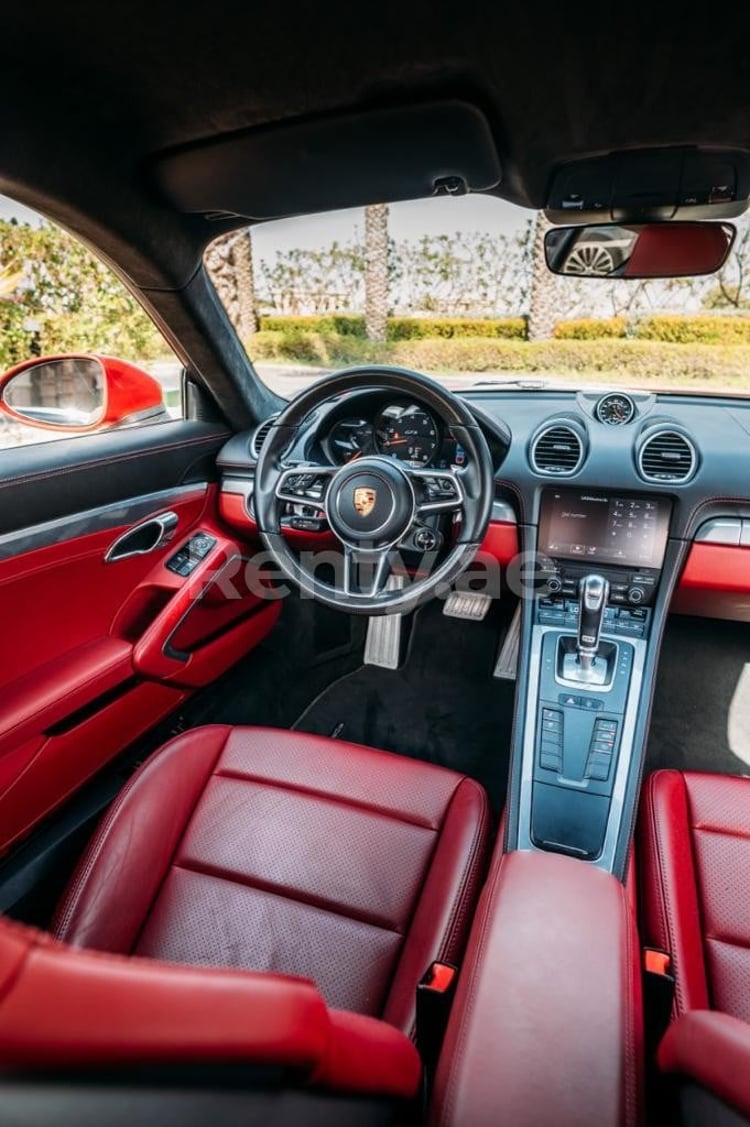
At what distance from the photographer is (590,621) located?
1887mm

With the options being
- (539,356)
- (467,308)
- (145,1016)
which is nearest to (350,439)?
(539,356)

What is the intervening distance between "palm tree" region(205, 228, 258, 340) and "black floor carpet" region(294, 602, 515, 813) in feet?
4.33

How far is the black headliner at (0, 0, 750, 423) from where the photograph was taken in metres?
1.14

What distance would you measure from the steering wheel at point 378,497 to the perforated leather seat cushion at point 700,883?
713 millimetres

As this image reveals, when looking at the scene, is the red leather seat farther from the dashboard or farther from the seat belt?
the dashboard

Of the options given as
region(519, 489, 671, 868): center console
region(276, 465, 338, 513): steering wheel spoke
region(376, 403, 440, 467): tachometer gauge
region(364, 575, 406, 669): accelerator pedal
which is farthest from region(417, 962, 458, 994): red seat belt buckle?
region(364, 575, 406, 669): accelerator pedal

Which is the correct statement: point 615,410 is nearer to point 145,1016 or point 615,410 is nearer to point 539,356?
point 539,356

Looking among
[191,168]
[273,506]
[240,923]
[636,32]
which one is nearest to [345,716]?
[273,506]

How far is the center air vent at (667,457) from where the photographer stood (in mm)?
1988

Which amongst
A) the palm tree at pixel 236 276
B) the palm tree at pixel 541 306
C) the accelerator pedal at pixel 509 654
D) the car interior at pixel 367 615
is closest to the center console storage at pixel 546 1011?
the car interior at pixel 367 615

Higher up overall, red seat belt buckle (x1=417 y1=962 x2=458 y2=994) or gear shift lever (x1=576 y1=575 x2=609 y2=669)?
gear shift lever (x1=576 y1=575 x2=609 y2=669)

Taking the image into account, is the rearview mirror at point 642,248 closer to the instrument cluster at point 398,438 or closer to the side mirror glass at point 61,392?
the instrument cluster at point 398,438

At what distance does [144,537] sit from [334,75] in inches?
51.0

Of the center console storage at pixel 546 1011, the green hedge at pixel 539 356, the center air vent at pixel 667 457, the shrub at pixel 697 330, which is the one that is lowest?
the center console storage at pixel 546 1011
